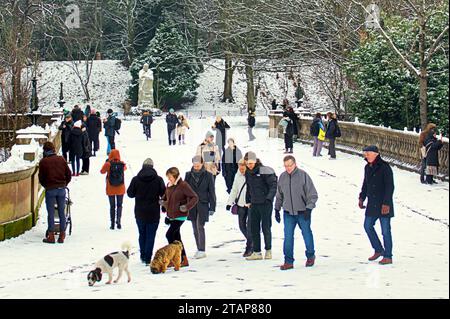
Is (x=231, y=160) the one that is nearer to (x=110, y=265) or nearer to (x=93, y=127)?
(x=110, y=265)

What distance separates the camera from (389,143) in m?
28.1

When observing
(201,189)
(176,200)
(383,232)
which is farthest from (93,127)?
(383,232)

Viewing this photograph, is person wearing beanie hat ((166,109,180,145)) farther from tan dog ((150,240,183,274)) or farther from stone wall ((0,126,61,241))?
tan dog ((150,240,183,274))

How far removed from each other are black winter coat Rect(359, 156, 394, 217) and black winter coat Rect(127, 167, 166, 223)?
2.85 m

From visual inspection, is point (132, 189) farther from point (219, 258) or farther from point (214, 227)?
point (214, 227)

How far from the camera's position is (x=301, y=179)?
1212cm

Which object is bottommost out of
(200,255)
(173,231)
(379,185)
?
(200,255)

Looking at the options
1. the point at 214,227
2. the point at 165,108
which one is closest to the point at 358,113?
the point at 214,227

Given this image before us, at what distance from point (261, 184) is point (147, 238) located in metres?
1.74

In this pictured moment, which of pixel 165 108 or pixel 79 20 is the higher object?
pixel 79 20

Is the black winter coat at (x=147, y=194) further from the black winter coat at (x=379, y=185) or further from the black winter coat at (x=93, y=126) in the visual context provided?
the black winter coat at (x=93, y=126)

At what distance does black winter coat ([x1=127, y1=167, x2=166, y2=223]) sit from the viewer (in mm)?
13086

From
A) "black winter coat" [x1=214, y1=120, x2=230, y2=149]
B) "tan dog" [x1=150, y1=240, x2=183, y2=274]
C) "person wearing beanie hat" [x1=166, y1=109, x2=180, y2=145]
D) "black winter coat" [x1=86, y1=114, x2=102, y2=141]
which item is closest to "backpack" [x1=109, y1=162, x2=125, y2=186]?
"tan dog" [x1=150, y1=240, x2=183, y2=274]
